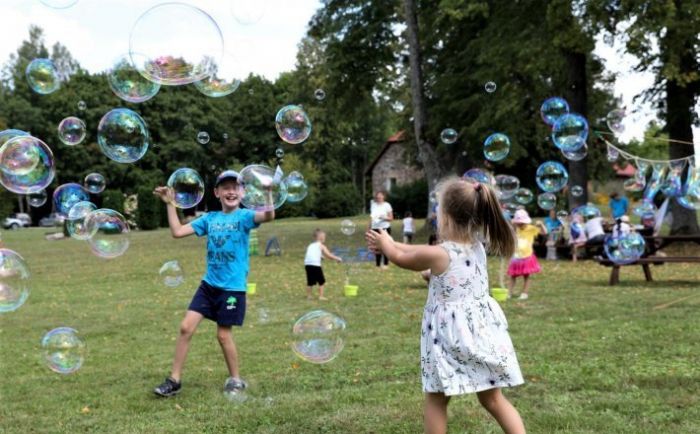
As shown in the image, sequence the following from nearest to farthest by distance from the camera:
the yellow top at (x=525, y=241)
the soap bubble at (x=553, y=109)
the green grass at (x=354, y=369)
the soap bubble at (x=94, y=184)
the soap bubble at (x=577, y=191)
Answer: the green grass at (x=354, y=369) → the soap bubble at (x=94, y=184) → the yellow top at (x=525, y=241) → the soap bubble at (x=553, y=109) → the soap bubble at (x=577, y=191)

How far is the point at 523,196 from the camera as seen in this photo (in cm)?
1089

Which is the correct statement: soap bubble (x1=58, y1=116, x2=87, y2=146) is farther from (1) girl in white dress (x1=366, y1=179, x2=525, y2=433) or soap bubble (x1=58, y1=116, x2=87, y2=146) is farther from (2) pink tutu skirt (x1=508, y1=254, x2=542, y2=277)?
(2) pink tutu skirt (x1=508, y1=254, x2=542, y2=277)

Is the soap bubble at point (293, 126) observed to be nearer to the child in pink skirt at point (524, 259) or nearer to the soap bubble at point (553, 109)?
the child in pink skirt at point (524, 259)

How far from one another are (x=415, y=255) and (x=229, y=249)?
210 cm

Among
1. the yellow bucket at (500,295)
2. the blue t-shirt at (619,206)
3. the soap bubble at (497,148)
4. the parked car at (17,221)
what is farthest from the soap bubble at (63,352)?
the parked car at (17,221)

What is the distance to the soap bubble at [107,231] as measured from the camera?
6.62 meters

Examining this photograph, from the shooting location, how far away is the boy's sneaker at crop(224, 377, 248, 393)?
493 cm

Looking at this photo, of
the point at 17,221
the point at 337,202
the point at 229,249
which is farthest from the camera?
the point at 17,221

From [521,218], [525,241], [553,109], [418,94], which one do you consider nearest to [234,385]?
[525,241]

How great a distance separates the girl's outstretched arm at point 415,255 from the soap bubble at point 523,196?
24.6 feet

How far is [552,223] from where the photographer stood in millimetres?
16188

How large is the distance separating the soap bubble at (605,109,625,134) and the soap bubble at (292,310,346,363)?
808 centimetres

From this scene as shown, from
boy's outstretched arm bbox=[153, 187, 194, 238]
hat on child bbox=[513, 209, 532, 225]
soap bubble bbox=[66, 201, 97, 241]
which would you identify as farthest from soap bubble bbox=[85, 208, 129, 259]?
hat on child bbox=[513, 209, 532, 225]

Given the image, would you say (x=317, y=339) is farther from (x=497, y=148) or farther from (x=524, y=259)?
(x=524, y=259)
